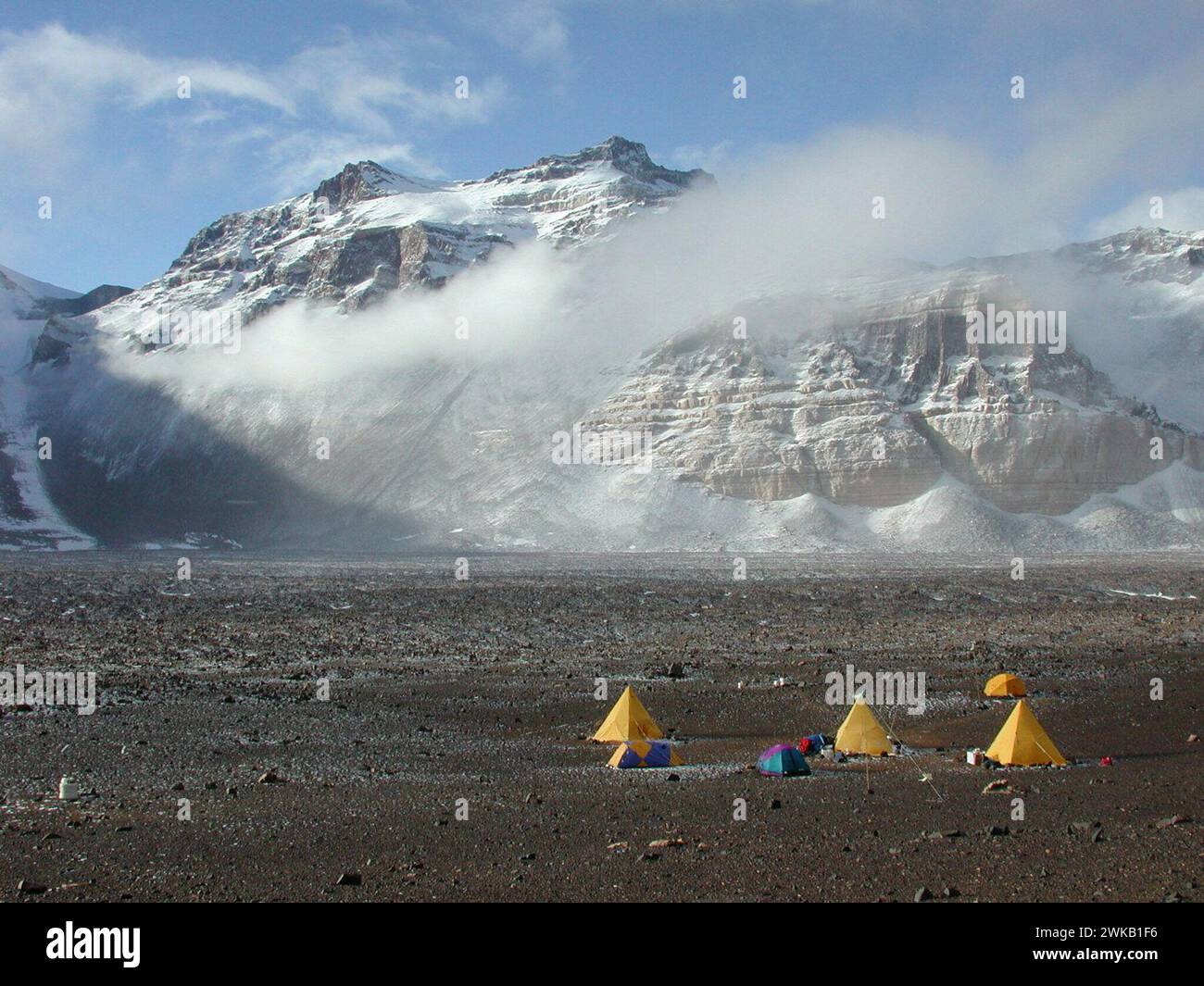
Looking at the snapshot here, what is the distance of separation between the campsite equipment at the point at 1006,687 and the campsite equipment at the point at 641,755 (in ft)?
30.7

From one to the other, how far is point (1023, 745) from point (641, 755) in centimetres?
601

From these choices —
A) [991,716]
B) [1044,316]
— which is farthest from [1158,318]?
[991,716]

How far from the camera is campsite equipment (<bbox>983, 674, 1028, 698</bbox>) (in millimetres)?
22984

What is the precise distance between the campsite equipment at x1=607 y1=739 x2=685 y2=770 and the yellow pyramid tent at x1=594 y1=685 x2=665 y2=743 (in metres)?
1.07

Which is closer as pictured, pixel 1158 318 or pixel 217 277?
pixel 1158 318

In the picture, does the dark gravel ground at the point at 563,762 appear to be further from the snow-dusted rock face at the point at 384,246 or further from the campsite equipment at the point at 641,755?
the snow-dusted rock face at the point at 384,246

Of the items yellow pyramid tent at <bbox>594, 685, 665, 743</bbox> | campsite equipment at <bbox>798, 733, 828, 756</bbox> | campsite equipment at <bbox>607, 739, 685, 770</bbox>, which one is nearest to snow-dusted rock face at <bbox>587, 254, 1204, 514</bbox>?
yellow pyramid tent at <bbox>594, 685, 665, 743</bbox>

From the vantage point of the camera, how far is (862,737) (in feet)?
58.4

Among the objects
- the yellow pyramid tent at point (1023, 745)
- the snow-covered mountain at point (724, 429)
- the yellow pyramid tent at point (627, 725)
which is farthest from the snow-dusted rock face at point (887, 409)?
the yellow pyramid tent at point (1023, 745)

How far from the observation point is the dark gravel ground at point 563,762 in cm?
1107

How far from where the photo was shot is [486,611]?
41.2m
